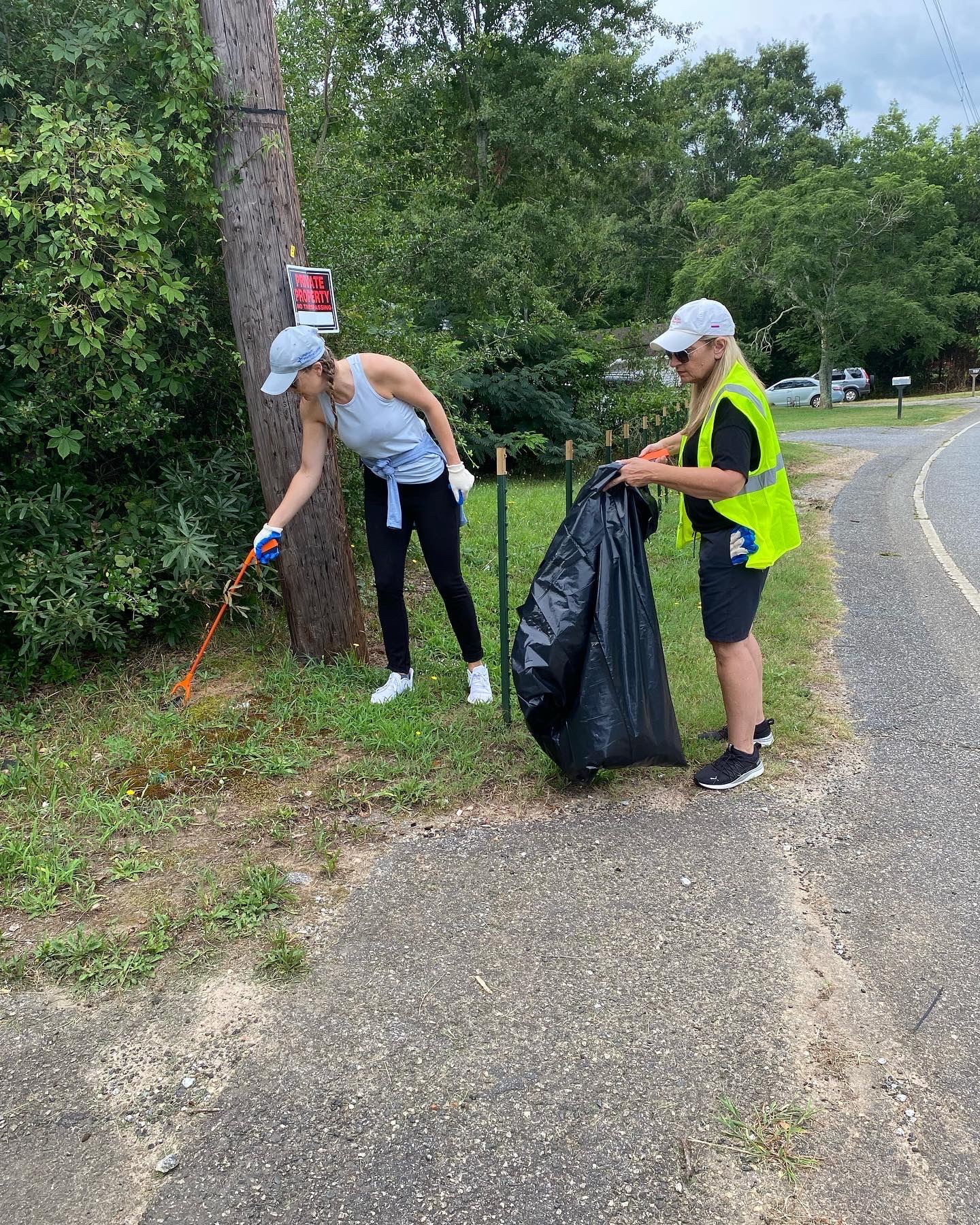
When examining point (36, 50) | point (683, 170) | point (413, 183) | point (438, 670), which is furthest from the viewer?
point (683, 170)

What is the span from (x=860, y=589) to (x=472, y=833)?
439 centimetres

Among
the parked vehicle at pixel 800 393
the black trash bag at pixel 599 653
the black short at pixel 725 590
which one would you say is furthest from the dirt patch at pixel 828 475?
the parked vehicle at pixel 800 393

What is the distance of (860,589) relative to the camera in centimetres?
639

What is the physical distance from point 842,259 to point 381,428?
99.2ft

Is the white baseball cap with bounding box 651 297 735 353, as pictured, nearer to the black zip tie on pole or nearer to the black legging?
the black legging

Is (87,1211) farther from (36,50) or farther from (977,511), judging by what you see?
(977,511)

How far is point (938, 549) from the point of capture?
25.4ft

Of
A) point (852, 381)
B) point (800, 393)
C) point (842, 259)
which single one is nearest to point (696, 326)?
point (842, 259)

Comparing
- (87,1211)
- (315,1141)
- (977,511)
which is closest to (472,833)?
(315,1141)

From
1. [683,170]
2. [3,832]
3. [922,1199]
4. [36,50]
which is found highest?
[683,170]

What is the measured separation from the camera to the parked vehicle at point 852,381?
113 feet

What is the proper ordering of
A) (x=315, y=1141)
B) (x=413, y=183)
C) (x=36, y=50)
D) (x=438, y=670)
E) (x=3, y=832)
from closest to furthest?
(x=315, y=1141), (x=3, y=832), (x=36, y=50), (x=438, y=670), (x=413, y=183)

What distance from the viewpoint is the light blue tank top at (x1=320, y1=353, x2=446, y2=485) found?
11.6 feet

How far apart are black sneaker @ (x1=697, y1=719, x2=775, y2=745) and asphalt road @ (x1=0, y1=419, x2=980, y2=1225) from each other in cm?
42
